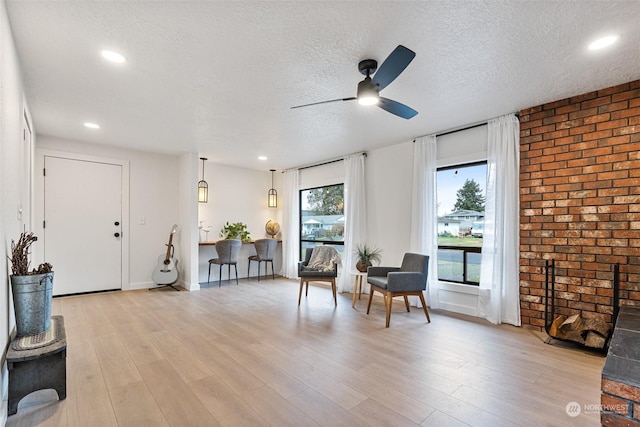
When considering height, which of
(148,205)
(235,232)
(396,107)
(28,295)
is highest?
(396,107)

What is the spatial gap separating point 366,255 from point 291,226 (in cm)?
268

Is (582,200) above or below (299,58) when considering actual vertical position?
below

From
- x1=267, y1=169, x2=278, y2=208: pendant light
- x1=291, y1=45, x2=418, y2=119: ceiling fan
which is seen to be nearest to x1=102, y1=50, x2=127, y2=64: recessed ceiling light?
x1=291, y1=45, x2=418, y2=119: ceiling fan

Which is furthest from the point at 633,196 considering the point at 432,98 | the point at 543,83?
the point at 432,98

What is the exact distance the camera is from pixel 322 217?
21.4ft

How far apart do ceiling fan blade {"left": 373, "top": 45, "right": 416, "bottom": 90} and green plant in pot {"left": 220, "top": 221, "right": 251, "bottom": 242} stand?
15.8ft

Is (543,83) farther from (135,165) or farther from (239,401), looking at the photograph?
(135,165)

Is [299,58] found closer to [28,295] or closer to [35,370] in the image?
[28,295]

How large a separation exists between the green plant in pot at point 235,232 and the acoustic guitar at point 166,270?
1.16m

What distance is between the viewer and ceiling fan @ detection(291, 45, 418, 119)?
2027 millimetres

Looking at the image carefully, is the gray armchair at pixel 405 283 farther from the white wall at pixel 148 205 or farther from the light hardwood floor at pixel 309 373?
the white wall at pixel 148 205

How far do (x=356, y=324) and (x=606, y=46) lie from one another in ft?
10.9

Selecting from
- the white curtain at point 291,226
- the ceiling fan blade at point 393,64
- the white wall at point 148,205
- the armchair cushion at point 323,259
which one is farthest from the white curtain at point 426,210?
the white wall at point 148,205

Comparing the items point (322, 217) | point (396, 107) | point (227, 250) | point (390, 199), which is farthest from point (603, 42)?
point (227, 250)
